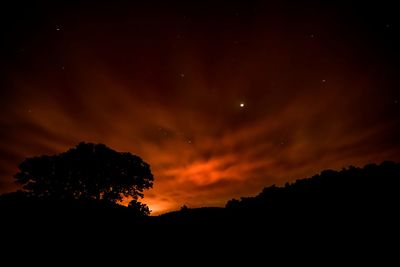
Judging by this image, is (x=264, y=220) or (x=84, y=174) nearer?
(x=264, y=220)

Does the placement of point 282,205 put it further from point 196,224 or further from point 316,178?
point 196,224

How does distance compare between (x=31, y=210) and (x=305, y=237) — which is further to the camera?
(x=31, y=210)

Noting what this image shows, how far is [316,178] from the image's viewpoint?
14.4 m

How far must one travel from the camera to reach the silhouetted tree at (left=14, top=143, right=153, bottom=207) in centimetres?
3050

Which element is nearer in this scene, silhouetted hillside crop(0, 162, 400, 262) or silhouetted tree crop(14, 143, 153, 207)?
silhouetted hillside crop(0, 162, 400, 262)

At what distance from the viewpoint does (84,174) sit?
31.5 meters

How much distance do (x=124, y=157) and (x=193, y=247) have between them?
24961 mm

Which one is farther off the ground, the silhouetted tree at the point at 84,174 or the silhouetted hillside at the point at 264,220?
the silhouetted tree at the point at 84,174

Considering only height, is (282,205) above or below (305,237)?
above

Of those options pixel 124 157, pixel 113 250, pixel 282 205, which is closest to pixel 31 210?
pixel 113 250

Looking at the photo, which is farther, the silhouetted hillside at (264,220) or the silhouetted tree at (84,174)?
the silhouetted tree at (84,174)

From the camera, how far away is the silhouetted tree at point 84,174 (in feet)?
100

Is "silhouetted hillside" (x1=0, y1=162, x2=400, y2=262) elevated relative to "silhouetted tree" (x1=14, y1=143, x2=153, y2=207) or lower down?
lower down

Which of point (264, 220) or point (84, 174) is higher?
point (84, 174)
